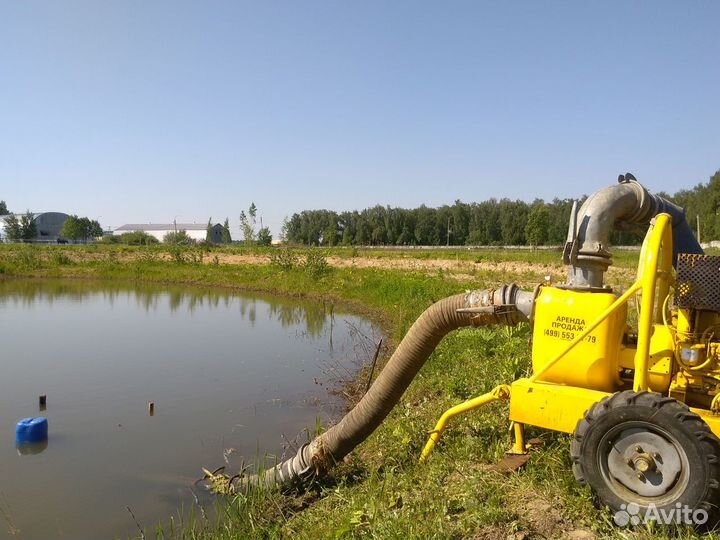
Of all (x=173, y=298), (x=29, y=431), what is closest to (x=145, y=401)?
(x=29, y=431)

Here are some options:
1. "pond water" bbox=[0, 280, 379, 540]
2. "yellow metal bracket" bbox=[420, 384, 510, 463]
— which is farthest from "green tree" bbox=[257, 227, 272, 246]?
"yellow metal bracket" bbox=[420, 384, 510, 463]

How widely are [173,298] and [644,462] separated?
22389 mm

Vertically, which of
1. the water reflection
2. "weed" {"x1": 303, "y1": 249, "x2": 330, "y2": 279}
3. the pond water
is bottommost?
the pond water

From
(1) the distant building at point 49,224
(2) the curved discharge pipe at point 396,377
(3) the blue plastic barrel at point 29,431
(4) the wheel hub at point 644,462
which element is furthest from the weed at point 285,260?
(1) the distant building at point 49,224

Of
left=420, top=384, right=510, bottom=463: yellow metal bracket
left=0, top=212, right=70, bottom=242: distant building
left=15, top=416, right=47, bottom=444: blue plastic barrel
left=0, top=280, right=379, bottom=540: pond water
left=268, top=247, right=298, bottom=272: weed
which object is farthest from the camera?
left=0, top=212, right=70, bottom=242: distant building

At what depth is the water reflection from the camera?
18.5 m

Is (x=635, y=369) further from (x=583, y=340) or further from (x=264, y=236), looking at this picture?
(x=264, y=236)

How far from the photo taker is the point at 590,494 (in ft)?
12.4

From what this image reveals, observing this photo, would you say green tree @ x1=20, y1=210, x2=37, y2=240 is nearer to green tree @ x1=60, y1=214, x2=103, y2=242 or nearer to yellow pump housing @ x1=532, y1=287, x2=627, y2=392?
green tree @ x1=60, y1=214, x2=103, y2=242

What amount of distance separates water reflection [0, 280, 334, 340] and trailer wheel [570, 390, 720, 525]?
11842mm

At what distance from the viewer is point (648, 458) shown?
139 inches

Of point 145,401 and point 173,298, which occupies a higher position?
point 173,298

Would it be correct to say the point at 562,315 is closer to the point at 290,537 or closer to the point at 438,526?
the point at 438,526

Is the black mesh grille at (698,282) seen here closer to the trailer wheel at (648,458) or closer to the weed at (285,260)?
the trailer wheel at (648,458)
